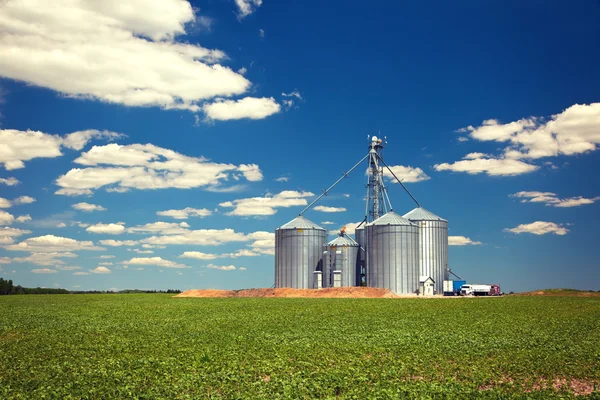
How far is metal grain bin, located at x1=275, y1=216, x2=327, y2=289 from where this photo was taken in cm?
9338

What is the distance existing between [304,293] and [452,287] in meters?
27.9

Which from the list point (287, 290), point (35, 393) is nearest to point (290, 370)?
point (35, 393)

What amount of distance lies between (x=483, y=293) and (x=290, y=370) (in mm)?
81251

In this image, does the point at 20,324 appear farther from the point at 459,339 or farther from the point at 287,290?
the point at 287,290

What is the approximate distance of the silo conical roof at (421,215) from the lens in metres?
97.1

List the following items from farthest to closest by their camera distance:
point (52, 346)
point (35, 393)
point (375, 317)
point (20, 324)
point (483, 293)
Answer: point (483, 293) → point (375, 317) → point (20, 324) → point (52, 346) → point (35, 393)

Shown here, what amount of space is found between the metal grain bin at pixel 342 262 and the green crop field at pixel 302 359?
50.7 m

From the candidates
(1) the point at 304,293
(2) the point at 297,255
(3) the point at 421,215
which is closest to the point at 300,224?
(2) the point at 297,255

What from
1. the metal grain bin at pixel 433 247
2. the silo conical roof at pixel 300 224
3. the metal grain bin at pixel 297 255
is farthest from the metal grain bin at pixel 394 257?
the silo conical roof at pixel 300 224

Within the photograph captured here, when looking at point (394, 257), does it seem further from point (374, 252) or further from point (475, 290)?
point (475, 290)

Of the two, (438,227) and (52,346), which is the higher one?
(438,227)

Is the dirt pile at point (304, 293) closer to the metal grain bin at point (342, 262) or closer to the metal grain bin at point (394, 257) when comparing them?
the metal grain bin at point (394, 257)

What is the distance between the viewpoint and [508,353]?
25.6 metres

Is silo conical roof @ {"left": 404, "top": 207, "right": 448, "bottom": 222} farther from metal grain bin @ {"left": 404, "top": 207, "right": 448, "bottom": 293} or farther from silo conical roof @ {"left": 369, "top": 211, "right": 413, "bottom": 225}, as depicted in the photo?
silo conical roof @ {"left": 369, "top": 211, "right": 413, "bottom": 225}
